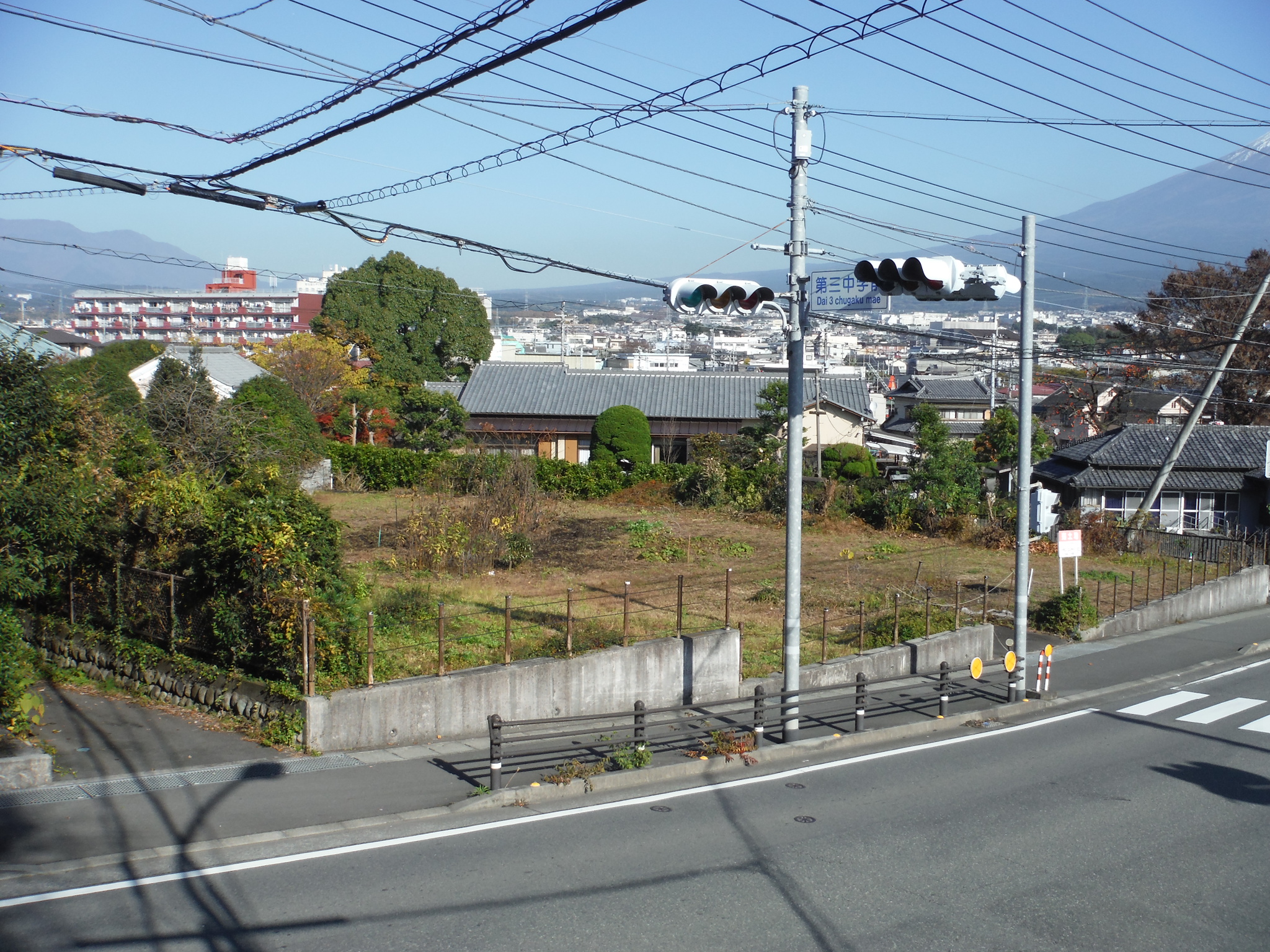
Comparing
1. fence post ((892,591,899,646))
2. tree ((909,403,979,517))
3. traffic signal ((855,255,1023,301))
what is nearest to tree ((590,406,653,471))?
tree ((909,403,979,517))

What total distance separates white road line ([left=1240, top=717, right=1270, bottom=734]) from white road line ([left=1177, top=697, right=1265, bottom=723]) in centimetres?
47

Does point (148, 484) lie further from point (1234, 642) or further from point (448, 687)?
point (1234, 642)

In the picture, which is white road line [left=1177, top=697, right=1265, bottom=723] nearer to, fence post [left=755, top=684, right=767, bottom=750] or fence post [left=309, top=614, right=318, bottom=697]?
fence post [left=755, top=684, right=767, bottom=750]

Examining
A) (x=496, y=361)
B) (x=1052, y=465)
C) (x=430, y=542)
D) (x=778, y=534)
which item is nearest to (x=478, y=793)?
(x=430, y=542)

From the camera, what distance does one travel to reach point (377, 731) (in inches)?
486

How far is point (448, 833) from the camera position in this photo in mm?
9633

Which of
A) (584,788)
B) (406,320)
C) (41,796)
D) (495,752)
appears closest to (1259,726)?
(584,788)

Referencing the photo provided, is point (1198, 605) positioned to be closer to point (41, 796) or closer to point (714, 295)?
point (714, 295)

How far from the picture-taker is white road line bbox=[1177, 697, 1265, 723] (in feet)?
51.3

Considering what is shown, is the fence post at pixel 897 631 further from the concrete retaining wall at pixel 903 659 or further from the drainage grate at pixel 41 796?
the drainage grate at pixel 41 796

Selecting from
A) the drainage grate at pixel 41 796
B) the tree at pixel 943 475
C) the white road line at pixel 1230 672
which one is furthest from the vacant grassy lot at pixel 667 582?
the drainage grate at pixel 41 796

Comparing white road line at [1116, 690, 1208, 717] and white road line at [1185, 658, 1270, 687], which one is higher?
white road line at [1116, 690, 1208, 717]

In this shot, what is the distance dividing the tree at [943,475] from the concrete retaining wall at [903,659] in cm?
1445

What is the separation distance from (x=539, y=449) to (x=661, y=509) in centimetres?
1448
